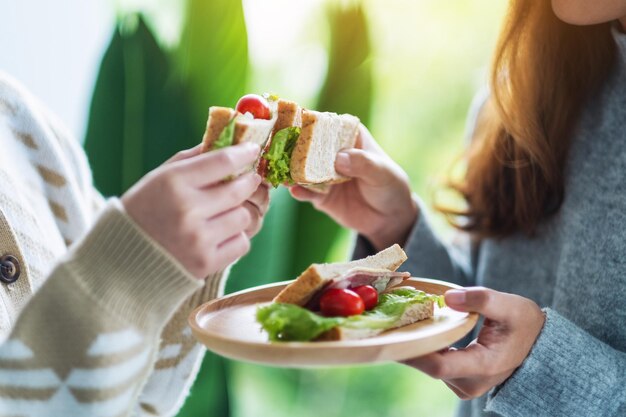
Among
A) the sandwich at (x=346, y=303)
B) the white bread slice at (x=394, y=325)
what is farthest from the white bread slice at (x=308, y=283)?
the white bread slice at (x=394, y=325)

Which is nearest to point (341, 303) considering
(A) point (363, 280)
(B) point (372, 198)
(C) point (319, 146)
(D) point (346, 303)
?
(D) point (346, 303)

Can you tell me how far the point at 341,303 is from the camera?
1058 millimetres

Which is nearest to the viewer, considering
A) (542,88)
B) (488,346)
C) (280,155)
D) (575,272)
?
(488,346)

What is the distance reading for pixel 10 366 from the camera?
905mm

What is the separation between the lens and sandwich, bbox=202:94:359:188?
3.85 ft

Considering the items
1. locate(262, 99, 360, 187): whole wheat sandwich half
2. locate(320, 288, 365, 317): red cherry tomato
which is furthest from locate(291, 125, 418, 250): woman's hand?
locate(320, 288, 365, 317): red cherry tomato

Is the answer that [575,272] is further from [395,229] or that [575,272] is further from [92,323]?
[92,323]

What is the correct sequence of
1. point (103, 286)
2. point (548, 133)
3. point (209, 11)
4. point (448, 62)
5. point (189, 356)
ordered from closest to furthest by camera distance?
point (103, 286), point (189, 356), point (548, 133), point (209, 11), point (448, 62)

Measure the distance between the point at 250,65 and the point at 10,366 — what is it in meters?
1.27

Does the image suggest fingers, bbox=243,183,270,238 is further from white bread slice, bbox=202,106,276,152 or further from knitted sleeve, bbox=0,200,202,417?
knitted sleeve, bbox=0,200,202,417

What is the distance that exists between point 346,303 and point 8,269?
53 cm

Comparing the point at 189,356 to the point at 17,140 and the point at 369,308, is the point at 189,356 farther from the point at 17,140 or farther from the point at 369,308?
the point at 17,140

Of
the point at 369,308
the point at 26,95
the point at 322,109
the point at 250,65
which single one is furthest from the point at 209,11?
the point at 369,308

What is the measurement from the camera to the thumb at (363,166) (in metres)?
1.38
